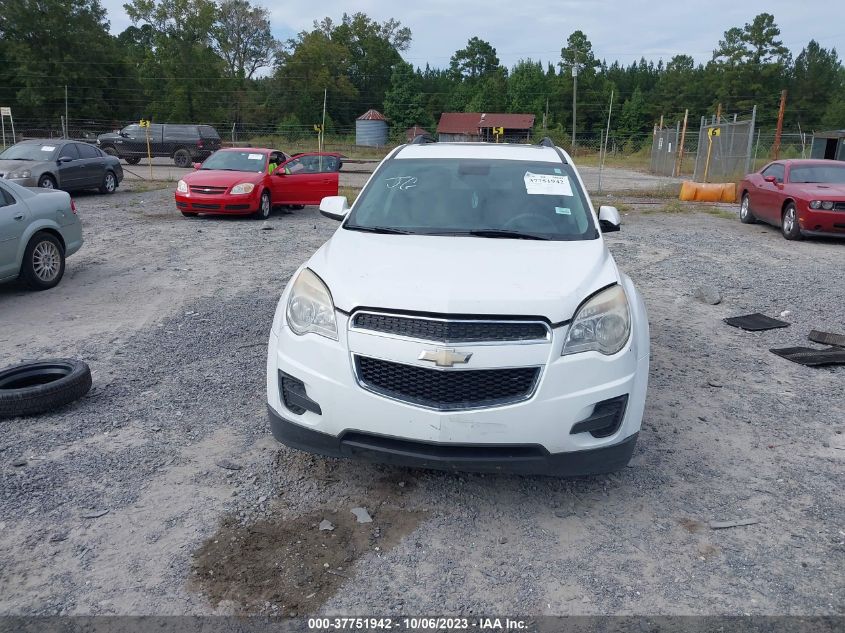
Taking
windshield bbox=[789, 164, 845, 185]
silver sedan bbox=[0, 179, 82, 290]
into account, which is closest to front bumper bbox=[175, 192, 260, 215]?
silver sedan bbox=[0, 179, 82, 290]

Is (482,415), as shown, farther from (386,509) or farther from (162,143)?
(162,143)

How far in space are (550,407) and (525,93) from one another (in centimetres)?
8424

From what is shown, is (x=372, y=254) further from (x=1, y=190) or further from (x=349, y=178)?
(x=349, y=178)

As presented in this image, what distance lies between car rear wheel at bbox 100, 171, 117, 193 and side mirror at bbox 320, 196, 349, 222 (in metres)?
15.8

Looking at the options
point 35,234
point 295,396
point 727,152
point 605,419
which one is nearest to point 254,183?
point 35,234

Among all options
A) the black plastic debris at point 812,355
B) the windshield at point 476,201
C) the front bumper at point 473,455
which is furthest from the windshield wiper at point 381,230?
the black plastic debris at point 812,355

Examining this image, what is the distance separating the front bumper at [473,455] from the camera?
10.8ft

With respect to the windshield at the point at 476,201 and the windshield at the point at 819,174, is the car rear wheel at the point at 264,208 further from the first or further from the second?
the windshield at the point at 819,174

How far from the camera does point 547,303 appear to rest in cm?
338

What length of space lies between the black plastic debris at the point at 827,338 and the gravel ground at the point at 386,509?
773 millimetres

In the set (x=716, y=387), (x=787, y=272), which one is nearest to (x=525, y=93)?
(x=787, y=272)

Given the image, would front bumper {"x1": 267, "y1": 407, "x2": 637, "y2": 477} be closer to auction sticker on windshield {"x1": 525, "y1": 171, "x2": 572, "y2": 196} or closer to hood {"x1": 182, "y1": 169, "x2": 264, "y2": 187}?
auction sticker on windshield {"x1": 525, "y1": 171, "x2": 572, "y2": 196}

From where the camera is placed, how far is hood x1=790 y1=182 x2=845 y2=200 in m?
12.4

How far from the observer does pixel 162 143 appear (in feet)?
107
